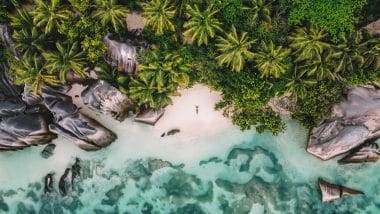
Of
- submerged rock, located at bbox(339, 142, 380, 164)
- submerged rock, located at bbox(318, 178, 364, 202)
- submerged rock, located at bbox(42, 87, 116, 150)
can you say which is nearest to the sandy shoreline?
submerged rock, located at bbox(42, 87, 116, 150)

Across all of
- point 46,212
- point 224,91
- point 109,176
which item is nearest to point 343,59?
point 224,91

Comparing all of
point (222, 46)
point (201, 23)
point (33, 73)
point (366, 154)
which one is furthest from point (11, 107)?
point (366, 154)

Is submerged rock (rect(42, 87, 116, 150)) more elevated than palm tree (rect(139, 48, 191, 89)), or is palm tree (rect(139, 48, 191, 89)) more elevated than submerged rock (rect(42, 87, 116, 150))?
palm tree (rect(139, 48, 191, 89))

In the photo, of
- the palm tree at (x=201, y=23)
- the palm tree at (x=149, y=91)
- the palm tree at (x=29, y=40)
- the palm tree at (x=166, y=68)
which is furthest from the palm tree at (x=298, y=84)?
the palm tree at (x=29, y=40)

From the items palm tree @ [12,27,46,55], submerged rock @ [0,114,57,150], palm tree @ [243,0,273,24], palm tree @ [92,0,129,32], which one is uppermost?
palm tree @ [243,0,273,24]

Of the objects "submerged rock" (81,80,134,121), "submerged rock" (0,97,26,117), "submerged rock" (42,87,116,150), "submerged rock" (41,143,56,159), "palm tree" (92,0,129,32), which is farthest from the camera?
"submerged rock" (41,143,56,159)

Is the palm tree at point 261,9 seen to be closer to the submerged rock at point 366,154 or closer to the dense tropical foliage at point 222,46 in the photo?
the dense tropical foliage at point 222,46

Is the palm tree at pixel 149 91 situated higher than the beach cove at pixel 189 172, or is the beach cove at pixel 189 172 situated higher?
the palm tree at pixel 149 91

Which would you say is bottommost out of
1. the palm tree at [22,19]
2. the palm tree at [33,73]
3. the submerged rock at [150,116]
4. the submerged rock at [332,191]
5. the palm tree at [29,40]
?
the submerged rock at [332,191]

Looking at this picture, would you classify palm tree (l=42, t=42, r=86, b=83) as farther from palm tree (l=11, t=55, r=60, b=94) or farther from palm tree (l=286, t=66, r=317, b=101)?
palm tree (l=286, t=66, r=317, b=101)
